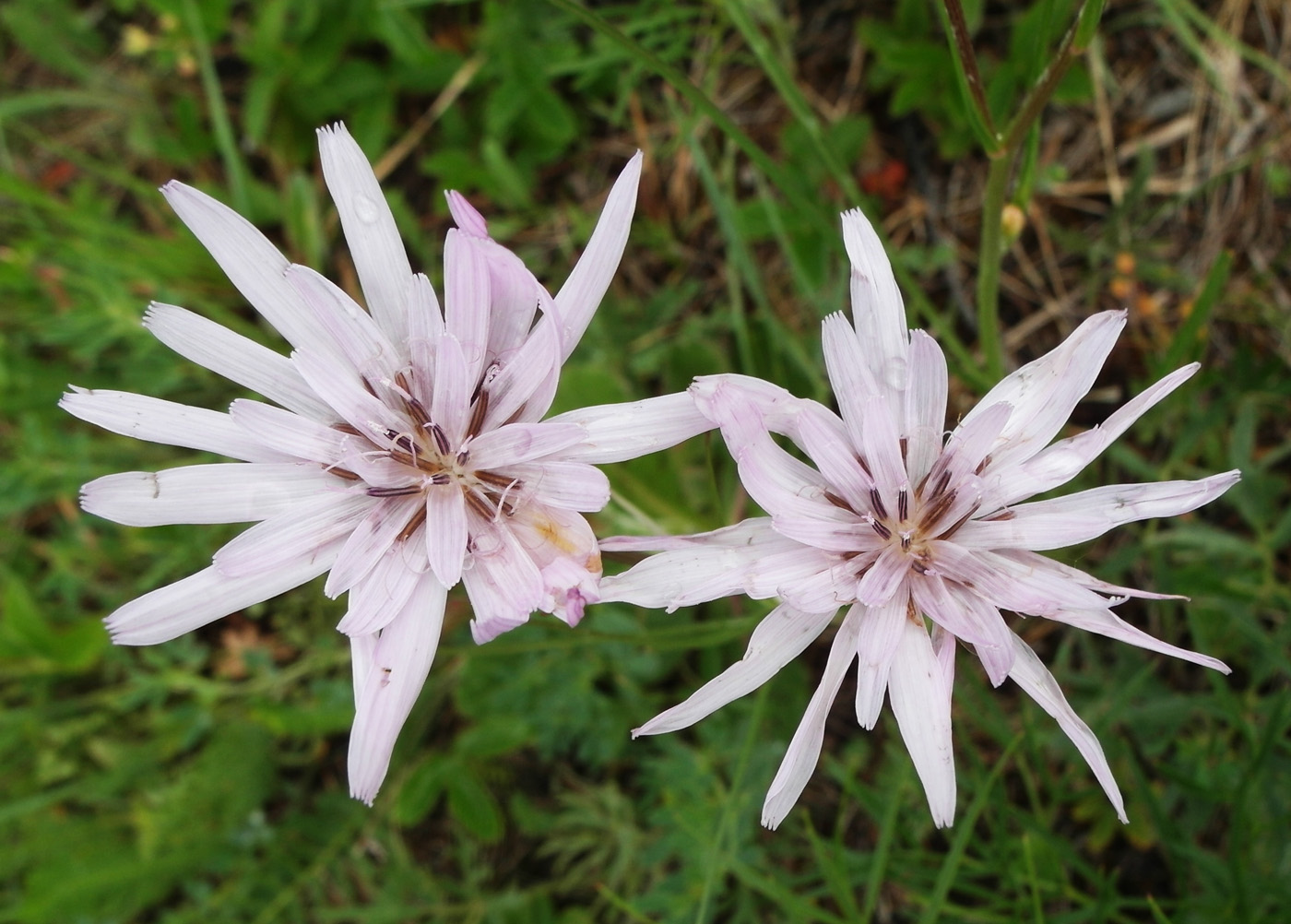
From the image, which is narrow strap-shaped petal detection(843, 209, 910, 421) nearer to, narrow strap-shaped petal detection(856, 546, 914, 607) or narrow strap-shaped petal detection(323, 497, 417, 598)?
narrow strap-shaped petal detection(856, 546, 914, 607)

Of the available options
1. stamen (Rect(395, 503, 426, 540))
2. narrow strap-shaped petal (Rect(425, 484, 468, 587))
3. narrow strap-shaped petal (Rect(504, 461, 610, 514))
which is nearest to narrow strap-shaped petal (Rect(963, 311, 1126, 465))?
narrow strap-shaped petal (Rect(504, 461, 610, 514))

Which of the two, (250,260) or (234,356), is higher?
(250,260)


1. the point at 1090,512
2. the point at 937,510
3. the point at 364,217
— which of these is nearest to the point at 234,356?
the point at 364,217

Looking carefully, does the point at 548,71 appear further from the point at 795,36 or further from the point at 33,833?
the point at 33,833

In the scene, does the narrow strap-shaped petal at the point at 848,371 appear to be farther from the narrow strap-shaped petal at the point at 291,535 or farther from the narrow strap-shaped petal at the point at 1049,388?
the narrow strap-shaped petal at the point at 291,535

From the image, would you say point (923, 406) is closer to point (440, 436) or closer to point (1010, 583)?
point (1010, 583)

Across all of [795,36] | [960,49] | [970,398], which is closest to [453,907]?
[970,398]
